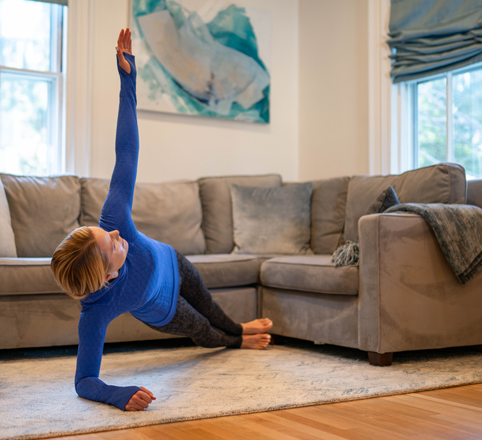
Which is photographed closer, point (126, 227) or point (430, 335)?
point (126, 227)

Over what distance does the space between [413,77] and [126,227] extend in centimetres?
271

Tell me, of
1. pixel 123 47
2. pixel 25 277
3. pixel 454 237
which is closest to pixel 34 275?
pixel 25 277

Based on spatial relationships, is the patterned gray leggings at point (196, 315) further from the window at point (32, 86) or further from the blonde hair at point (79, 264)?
the window at point (32, 86)

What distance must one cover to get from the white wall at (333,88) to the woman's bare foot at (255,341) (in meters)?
1.88

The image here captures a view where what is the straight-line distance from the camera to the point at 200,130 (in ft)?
13.8

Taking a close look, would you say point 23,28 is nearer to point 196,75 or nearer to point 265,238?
point 196,75

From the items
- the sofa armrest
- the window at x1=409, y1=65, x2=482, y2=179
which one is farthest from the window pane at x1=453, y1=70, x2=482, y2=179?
the sofa armrest

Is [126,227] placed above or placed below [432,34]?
below

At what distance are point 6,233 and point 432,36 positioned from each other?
9.71ft

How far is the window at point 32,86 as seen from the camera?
3.64 metres

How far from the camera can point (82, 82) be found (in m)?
3.76

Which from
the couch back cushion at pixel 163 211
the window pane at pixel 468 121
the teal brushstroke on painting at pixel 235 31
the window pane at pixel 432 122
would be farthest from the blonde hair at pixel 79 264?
the teal brushstroke on painting at pixel 235 31

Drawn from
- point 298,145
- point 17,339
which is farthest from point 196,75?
point 17,339

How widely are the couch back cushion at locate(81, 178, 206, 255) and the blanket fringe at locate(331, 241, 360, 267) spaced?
47.1 inches
